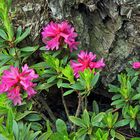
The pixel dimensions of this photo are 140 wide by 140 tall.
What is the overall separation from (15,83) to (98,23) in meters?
0.93

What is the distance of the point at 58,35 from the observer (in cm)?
298

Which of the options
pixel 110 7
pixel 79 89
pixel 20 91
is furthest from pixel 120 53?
pixel 20 91

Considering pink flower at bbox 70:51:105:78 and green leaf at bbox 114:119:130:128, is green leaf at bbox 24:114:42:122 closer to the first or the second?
pink flower at bbox 70:51:105:78

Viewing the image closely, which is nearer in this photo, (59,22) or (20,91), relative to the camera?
(20,91)

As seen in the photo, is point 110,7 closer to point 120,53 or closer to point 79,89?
point 120,53

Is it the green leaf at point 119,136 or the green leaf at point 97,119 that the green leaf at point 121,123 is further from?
the green leaf at point 97,119

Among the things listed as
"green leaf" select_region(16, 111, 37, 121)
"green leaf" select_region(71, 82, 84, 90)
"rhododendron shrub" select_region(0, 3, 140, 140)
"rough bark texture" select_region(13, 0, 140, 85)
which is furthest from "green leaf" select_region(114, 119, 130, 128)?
"green leaf" select_region(16, 111, 37, 121)

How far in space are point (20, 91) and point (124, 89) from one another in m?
0.74

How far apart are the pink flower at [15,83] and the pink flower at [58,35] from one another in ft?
0.98

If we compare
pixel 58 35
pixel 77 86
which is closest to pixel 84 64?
pixel 77 86

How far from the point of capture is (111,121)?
9.52 ft

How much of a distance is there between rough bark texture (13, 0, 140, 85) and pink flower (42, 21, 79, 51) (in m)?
0.21

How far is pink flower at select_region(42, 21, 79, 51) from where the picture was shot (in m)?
2.99

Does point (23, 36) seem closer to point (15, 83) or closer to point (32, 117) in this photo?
point (15, 83)
